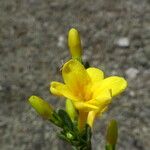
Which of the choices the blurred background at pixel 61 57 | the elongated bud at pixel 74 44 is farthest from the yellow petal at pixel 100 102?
the blurred background at pixel 61 57

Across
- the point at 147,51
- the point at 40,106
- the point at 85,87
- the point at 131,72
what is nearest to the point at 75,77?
the point at 85,87

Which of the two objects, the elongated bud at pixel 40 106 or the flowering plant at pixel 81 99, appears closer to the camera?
the flowering plant at pixel 81 99

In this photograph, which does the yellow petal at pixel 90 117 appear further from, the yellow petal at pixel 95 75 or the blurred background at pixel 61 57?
the blurred background at pixel 61 57

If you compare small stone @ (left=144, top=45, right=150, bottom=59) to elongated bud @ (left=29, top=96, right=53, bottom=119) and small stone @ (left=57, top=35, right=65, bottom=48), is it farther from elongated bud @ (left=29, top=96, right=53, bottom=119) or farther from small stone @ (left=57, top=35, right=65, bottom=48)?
elongated bud @ (left=29, top=96, right=53, bottom=119)

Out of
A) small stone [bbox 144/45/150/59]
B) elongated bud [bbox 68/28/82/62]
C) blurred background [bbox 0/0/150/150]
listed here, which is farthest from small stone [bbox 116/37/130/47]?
elongated bud [bbox 68/28/82/62]

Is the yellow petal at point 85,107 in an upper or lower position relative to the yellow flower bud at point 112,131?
upper

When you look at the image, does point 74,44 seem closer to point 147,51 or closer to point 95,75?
point 95,75

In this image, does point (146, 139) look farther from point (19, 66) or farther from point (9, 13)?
point (9, 13)

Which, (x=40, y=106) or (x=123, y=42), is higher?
(x=123, y=42)
